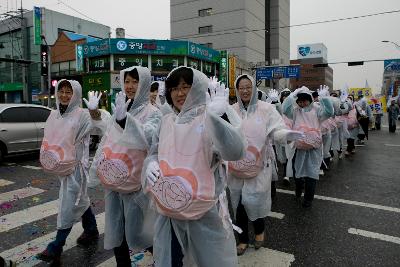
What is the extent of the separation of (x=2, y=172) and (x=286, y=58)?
60895 mm

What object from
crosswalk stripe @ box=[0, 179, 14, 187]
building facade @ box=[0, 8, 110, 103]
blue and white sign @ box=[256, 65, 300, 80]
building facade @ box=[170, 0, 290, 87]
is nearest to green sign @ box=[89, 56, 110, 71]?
building facade @ box=[0, 8, 110, 103]

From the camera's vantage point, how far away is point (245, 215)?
3912mm

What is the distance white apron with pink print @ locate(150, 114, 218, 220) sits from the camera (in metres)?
2.23

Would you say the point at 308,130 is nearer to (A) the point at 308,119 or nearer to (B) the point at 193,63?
(A) the point at 308,119

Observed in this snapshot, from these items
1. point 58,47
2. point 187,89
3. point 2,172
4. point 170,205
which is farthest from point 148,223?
point 58,47

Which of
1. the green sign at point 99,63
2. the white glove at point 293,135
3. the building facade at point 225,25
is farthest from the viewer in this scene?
the building facade at point 225,25

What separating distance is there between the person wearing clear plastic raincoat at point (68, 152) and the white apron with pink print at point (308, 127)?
10.5 ft

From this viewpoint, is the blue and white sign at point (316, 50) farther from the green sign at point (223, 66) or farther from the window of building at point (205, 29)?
the green sign at point (223, 66)

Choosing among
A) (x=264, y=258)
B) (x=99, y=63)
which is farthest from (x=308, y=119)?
(x=99, y=63)

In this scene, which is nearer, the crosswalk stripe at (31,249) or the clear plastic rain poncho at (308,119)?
the crosswalk stripe at (31,249)

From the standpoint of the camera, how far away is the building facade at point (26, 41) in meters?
37.8

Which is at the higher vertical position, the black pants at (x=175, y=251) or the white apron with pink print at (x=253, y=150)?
the white apron with pink print at (x=253, y=150)

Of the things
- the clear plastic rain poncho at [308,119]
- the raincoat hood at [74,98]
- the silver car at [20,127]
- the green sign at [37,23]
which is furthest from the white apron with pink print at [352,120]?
the green sign at [37,23]

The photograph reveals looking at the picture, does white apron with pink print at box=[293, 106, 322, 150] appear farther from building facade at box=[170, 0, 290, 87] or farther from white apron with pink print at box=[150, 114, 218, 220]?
building facade at box=[170, 0, 290, 87]
